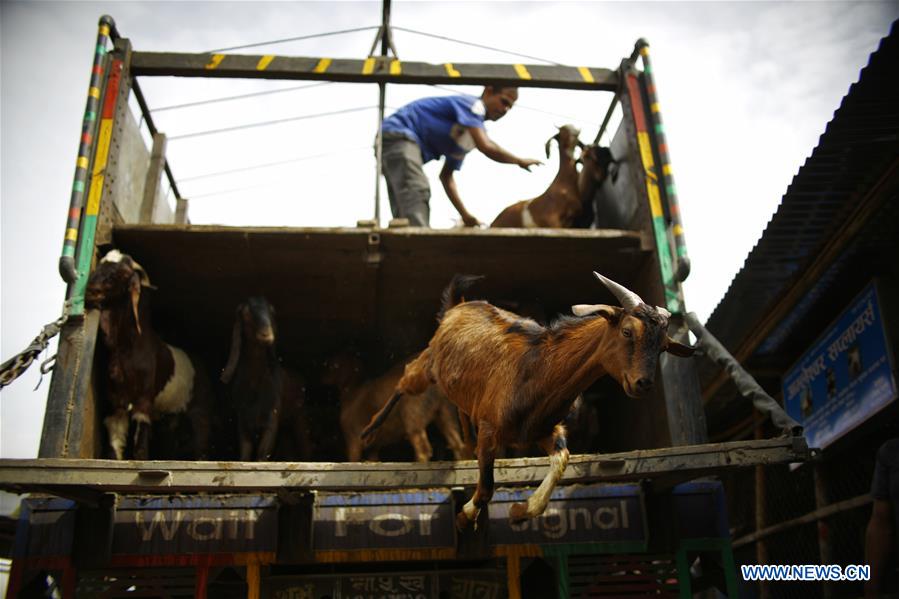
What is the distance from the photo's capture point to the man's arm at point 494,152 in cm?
799

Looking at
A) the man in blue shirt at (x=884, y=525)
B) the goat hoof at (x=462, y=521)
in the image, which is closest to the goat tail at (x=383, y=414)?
the goat hoof at (x=462, y=521)

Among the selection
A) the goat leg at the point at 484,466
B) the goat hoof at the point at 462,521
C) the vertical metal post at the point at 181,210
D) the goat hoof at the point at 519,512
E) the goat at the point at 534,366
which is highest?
the vertical metal post at the point at 181,210

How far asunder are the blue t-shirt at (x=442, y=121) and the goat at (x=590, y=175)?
1.13 m

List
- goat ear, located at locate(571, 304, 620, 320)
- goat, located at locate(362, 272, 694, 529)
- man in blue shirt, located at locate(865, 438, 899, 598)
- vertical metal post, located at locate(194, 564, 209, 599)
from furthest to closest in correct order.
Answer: man in blue shirt, located at locate(865, 438, 899, 598)
vertical metal post, located at locate(194, 564, 209, 599)
goat ear, located at locate(571, 304, 620, 320)
goat, located at locate(362, 272, 694, 529)

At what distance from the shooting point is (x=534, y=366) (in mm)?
4453

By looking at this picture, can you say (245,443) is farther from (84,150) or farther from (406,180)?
(406,180)

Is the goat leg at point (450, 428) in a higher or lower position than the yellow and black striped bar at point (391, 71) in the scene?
lower

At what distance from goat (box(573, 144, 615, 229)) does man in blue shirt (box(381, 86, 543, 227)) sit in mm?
484

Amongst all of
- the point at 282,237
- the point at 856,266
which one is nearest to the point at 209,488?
the point at 282,237

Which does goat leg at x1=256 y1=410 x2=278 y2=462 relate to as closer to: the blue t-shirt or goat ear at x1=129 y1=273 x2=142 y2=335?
goat ear at x1=129 y1=273 x2=142 y2=335

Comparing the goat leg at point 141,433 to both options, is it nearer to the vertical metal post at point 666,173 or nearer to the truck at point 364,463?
the truck at point 364,463

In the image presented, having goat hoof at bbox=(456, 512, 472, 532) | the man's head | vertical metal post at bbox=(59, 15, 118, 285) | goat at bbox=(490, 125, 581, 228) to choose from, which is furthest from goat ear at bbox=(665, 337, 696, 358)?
the man's head

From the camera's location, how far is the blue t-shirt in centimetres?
814

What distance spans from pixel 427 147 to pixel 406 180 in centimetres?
71
